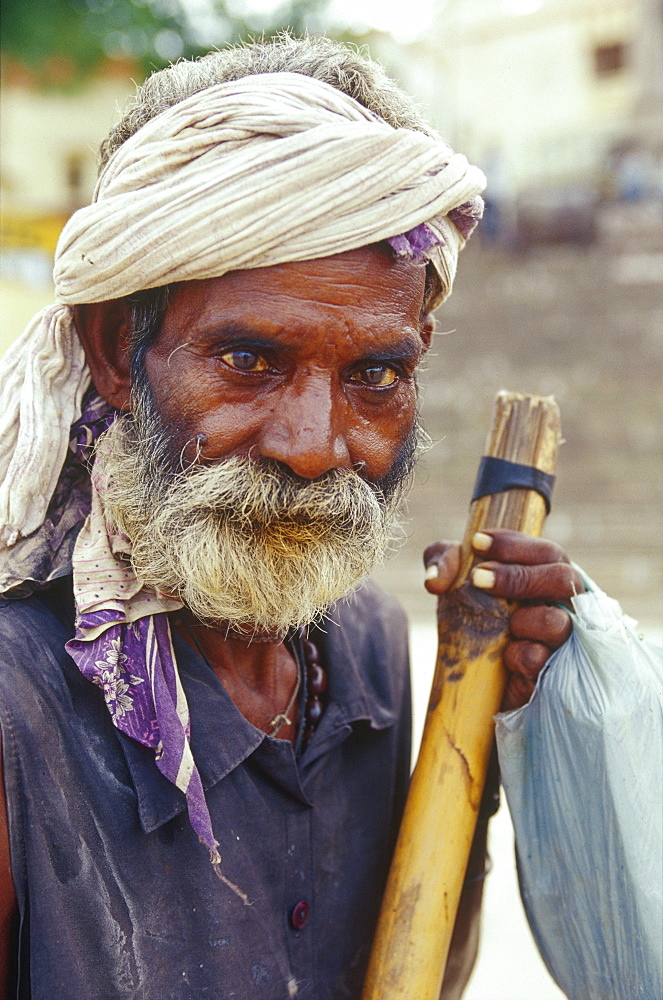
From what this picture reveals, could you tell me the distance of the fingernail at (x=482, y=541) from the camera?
166 centimetres

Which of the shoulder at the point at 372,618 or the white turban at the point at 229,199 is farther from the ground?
the white turban at the point at 229,199

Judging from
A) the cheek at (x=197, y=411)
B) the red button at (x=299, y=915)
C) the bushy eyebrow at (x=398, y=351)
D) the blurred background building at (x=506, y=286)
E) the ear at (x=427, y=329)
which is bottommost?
the red button at (x=299, y=915)

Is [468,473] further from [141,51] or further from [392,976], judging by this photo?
[392,976]

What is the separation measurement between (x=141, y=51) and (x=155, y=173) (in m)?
10.0

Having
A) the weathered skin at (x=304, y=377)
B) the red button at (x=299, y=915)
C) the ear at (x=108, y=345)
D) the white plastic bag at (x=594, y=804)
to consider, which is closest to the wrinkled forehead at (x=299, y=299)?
the weathered skin at (x=304, y=377)

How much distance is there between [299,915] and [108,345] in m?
1.08

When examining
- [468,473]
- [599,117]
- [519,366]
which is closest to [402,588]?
[468,473]

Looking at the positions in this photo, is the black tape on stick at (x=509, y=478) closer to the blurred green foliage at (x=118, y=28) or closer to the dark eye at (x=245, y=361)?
the dark eye at (x=245, y=361)

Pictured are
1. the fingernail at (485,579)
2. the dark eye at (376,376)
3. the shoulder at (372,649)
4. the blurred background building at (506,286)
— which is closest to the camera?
the dark eye at (376,376)

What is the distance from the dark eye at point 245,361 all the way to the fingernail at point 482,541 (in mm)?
533

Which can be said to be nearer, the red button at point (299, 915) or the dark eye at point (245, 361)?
the dark eye at point (245, 361)

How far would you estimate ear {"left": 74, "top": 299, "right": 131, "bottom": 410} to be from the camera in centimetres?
157

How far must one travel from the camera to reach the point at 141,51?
396 inches

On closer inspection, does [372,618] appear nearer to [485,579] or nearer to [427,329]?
Answer: [485,579]
